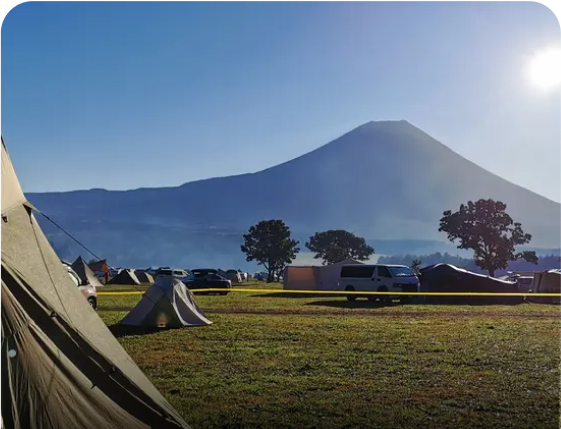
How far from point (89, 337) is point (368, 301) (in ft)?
72.1

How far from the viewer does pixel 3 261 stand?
6051mm

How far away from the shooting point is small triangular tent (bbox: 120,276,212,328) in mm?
16109

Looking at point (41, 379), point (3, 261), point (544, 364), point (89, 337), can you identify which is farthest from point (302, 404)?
point (544, 364)

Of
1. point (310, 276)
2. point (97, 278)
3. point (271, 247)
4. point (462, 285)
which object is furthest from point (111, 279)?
point (271, 247)

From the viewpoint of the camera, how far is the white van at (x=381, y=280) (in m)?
27.1

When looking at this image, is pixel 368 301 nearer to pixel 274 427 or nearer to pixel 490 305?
pixel 490 305

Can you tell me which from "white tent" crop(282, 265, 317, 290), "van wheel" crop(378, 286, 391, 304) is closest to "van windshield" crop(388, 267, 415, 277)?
"van wheel" crop(378, 286, 391, 304)

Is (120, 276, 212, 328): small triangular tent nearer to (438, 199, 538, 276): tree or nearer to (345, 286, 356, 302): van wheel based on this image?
(345, 286, 356, 302): van wheel

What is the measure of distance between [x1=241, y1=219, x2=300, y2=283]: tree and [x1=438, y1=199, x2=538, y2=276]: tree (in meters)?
26.7

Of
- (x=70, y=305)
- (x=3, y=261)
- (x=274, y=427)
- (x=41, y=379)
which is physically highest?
(x=3, y=261)

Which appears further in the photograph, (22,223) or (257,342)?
(257,342)

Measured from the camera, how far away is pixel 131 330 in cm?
1538

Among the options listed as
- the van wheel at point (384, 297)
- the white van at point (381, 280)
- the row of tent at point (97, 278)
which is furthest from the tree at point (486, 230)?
the van wheel at point (384, 297)

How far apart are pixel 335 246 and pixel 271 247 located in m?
9.39
